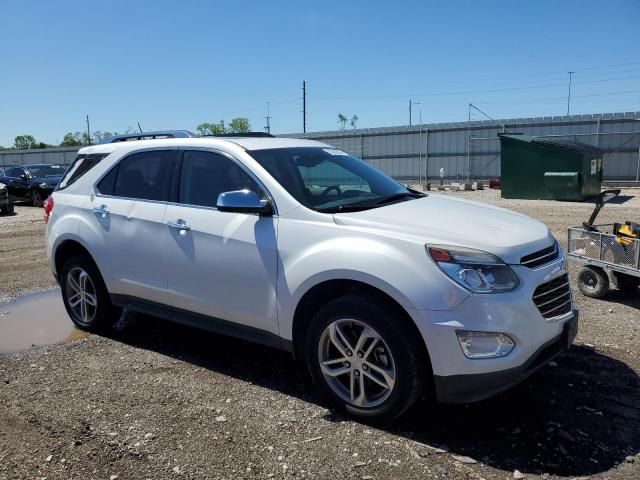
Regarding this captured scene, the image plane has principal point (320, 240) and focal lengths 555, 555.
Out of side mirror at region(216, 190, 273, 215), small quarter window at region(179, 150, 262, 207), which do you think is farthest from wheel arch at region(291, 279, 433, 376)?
small quarter window at region(179, 150, 262, 207)

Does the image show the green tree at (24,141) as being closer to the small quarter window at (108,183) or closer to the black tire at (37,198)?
the black tire at (37,198)

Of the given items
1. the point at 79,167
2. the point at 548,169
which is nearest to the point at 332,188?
the point at 79,167

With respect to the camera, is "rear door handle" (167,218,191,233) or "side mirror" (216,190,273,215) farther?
"rear door handle" (167,218,191,233)

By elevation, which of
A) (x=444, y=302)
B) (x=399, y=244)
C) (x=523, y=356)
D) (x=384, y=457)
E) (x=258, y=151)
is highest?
(x=258, y=151)

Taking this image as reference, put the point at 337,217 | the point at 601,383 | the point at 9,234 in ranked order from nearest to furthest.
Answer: the point at 337,217 < the point at 601,383 < the point at 9,234

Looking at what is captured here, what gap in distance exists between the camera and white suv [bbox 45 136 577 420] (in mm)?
3125

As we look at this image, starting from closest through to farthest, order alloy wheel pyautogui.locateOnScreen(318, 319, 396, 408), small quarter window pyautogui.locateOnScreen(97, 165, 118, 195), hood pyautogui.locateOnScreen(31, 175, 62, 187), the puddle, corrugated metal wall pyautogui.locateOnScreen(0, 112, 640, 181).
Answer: alloy wheel pyautogui.locateOnScreen(318, 319, 396, 408) → small quarter window pyautogui.locateOnScreen(97, 165, 118, 195) → the puddle → hood pyautogui.locateOnScreen(31, 175, 62, 187) → corrugated metal wall pyautogui.locateOnScreen(0, 112, 640, 181)

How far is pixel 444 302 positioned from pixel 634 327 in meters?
3.16

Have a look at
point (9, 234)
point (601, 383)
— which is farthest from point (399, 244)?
point (9, 234)

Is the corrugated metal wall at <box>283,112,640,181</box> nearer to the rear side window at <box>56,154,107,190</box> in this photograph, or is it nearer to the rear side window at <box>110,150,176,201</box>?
the rear side window at <box>56,154,107,190</box>

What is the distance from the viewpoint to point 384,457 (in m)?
3.14

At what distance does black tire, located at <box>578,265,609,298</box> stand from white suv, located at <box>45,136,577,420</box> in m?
2.54

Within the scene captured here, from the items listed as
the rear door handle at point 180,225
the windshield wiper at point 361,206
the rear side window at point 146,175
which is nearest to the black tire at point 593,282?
the windshield wiper at point 361,206

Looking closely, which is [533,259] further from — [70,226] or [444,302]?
[70,226]
